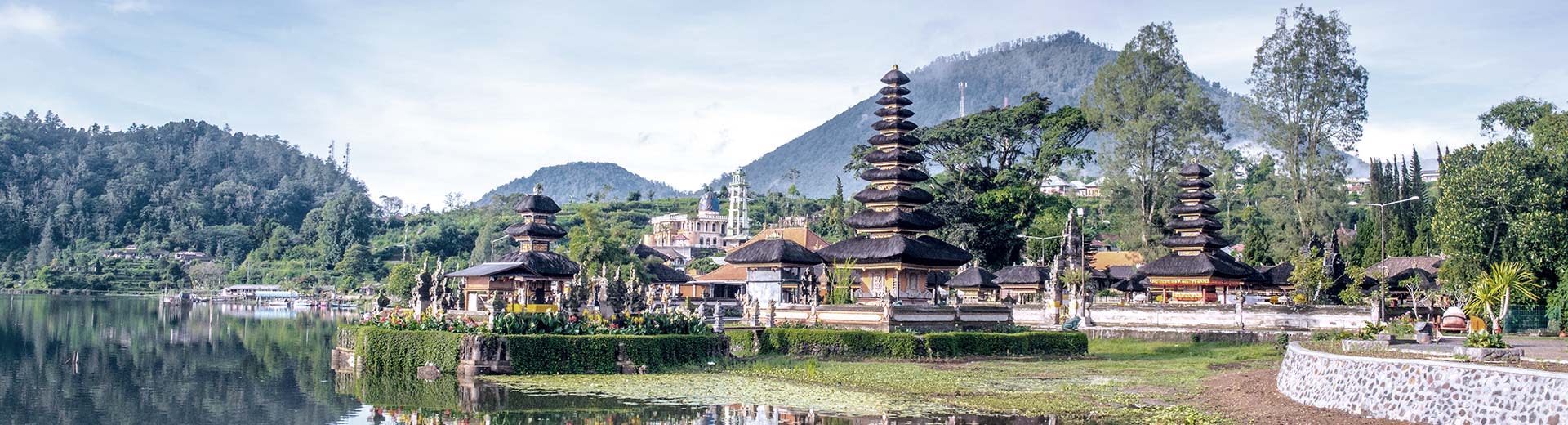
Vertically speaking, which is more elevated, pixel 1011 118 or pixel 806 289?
pixel 1011 118

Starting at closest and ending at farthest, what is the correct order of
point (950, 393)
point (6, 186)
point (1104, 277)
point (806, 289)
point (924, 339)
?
point (950, 393) < point (924, 339) < point (806, 289) < point (1104, 277) < point (6, 186)

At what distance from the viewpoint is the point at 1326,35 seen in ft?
203

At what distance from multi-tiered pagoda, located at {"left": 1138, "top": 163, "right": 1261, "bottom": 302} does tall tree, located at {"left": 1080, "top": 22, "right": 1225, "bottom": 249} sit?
18.3ft

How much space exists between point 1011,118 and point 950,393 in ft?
158

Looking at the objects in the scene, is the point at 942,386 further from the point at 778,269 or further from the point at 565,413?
the point at 778,269

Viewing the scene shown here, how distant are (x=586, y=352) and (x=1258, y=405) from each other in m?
15.9

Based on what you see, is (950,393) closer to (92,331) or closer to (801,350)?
(801,350)

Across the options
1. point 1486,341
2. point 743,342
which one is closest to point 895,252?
point 743,342

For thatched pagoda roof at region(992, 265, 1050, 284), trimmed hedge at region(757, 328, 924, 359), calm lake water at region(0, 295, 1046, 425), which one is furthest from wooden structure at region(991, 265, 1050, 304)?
calm lake water at region(0, 295, 1046, 425)

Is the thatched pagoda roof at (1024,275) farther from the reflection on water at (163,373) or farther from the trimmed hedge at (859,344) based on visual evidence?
the reflection on water at (163,373)

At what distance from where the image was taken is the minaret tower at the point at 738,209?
16562 cm

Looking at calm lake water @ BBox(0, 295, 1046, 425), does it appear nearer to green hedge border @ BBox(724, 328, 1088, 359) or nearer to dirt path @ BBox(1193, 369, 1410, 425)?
dirt path @ BBox(1193, 369, 1410, 425)

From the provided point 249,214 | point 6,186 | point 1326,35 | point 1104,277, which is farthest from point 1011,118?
point 6,186

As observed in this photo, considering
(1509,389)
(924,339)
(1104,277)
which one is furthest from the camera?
(1104,277)
